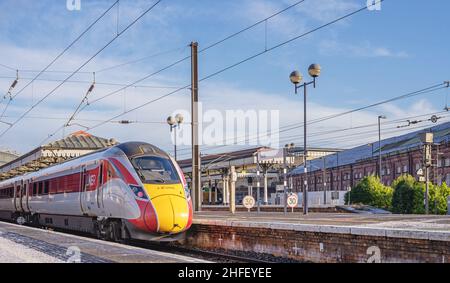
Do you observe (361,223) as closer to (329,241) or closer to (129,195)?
(329,241)

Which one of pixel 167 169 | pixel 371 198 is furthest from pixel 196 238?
pixel 371 198

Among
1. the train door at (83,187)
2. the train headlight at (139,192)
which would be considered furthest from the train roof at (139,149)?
the train door at (83,187)

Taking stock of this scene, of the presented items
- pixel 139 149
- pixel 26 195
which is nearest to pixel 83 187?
pixel 139 149

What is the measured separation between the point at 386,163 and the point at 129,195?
62.5m

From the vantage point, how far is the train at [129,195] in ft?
59.2

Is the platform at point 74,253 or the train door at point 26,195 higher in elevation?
the train door at point 26,195

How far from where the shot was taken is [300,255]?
15953 mm

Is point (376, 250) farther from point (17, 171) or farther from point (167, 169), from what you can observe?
point (17, 171)

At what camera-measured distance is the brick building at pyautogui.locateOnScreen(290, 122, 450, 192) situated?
213 ft

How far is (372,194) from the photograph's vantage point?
47281mm

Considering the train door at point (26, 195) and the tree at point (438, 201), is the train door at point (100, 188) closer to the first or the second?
the train door at point (26, 195)

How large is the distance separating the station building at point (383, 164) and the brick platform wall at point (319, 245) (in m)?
34.5
